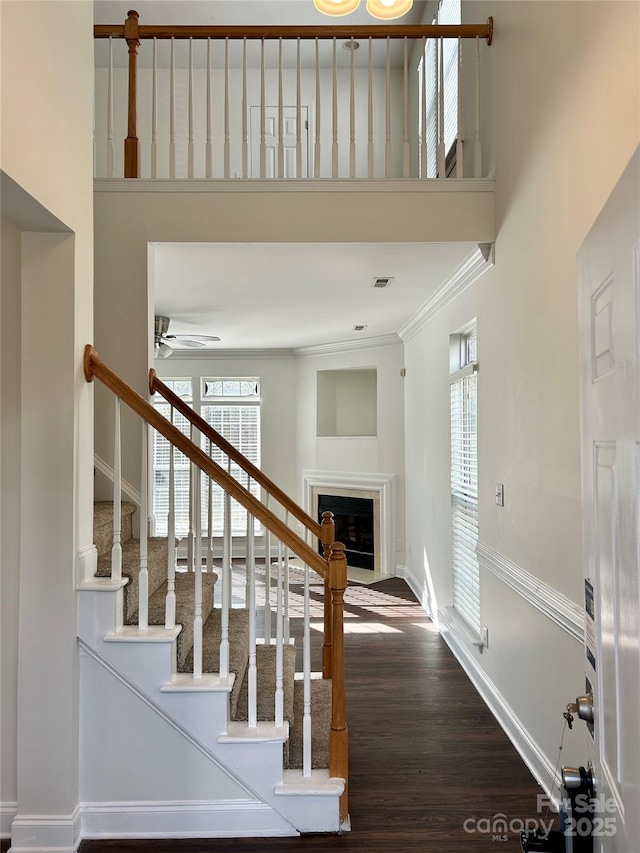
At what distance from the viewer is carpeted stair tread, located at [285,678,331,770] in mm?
2371

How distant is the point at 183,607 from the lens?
98.4 inches

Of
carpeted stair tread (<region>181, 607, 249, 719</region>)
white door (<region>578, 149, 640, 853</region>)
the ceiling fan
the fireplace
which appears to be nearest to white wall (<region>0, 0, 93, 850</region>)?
carpeted stair tread (<region>181, 607, 249, 719</region>)

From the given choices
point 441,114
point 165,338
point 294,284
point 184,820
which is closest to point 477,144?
point 441,114

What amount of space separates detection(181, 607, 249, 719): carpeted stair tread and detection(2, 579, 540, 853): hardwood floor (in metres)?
0.58

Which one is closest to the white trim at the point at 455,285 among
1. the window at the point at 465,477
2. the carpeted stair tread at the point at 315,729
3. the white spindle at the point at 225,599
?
the window at the point at 465,477

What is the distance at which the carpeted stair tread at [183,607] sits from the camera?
2.35 metres

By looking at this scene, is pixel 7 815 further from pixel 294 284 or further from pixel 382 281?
pixel 382 281

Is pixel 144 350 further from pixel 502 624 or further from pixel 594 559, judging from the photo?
pixel 594 559

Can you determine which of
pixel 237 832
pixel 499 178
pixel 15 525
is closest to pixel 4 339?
pixel 15 525

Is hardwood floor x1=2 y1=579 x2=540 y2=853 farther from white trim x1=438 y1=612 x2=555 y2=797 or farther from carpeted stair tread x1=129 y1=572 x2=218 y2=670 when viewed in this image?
carpeted stair tread x1=129 y1=572 x2=218 y2=670

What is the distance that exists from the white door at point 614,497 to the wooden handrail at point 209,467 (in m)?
1.23

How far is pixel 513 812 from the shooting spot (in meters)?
2.39

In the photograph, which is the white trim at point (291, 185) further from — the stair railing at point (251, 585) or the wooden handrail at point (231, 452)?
the stair railing at point (251, 585)

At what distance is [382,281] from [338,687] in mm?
2768
